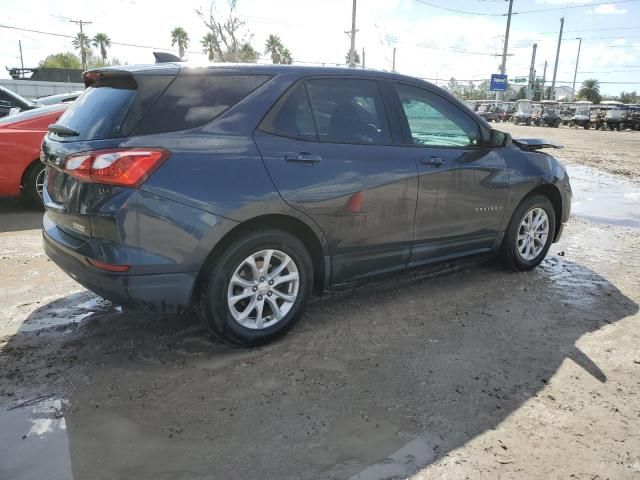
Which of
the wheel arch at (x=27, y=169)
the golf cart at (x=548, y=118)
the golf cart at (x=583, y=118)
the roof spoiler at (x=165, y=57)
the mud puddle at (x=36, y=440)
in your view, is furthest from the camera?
the golf cart at (x=548, y=118)

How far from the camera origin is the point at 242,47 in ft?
105

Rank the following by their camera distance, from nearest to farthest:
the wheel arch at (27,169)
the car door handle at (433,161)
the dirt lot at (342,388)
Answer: the dirt lot at (342,388) < the car door handle at (433,161) < the wheel arch at (27,169)

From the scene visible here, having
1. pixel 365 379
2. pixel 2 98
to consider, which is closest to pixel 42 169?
pixel 2 98

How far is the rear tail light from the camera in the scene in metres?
2.84

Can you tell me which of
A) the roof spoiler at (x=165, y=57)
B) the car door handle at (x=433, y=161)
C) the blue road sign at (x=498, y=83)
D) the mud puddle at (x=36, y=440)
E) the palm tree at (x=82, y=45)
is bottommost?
the mud puddle at (x=36, y=440)

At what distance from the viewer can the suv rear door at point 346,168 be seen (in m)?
3.35

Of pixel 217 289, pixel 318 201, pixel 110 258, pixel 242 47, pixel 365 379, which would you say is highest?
pixel 242 47

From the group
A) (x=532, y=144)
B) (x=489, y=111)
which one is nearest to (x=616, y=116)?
(x=489, y=111)

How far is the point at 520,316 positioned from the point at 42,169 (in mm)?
6033

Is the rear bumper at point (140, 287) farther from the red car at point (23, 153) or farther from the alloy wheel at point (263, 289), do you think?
the red car at point (23, 153)

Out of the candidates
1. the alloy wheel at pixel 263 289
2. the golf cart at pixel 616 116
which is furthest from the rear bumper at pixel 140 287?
the golf cart at pixel 616 116

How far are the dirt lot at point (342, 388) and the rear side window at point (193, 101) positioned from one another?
1442 mm

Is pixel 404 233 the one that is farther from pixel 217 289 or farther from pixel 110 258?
pixel 110 258

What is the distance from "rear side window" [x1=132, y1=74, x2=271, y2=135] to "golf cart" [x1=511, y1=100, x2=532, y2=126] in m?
48.4
